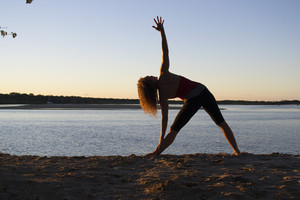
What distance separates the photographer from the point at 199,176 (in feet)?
13.2

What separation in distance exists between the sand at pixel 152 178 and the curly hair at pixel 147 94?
885mm

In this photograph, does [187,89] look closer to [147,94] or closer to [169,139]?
[147,94]

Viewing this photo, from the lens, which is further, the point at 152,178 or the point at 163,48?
the point at 163,48

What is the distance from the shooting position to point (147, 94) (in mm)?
5102

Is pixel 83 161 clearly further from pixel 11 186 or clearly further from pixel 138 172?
pixel 11 186

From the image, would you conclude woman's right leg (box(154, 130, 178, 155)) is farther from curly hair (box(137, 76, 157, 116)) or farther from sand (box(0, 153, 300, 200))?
curly hair (box(137, 76, 157, 116))

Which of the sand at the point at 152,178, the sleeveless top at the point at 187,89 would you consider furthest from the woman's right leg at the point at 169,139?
the sleeveless top at the point at 187,89

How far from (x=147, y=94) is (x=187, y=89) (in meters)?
0.68

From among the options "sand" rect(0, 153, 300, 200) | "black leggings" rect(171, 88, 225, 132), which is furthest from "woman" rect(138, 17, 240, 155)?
"sand" rect(0, 153, 300, 200)

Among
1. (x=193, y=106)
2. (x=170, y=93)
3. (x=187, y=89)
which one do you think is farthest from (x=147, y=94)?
(x=193, y=106)

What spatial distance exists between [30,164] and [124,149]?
578 cm

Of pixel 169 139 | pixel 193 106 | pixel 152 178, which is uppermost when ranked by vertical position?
pixel 193 106

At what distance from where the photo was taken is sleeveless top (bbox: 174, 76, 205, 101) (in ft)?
16.3

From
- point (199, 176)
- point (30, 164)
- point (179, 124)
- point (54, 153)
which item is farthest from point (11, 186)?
point (54, 153)
